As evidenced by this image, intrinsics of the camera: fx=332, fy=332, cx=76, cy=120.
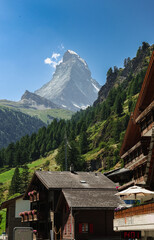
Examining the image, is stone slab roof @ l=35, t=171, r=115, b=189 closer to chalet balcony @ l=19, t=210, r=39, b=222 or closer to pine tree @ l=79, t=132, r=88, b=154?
chalet balcony @ l=19, t=210, r=39, b=222

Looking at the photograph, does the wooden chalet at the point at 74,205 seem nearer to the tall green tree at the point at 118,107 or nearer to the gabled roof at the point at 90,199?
the gabled roof at the point at 90,199

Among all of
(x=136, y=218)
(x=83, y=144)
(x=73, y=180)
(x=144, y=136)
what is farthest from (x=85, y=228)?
(x=83, y=144)

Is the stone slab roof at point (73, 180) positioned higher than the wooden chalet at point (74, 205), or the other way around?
the stone slab roof at point (73, 180)

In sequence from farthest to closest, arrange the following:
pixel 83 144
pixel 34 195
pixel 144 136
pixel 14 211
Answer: pixel 83 144, pixel 14 211, pixel 34 195, pixel 144 136

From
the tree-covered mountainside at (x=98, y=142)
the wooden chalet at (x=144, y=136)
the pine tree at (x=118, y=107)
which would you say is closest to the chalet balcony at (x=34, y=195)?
the wooden chalet at (x=144, y=136)

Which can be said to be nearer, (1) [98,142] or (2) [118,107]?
(1) [98,142]

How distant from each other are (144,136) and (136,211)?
30.9 feet

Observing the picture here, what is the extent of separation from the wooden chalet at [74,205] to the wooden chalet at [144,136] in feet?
17.3

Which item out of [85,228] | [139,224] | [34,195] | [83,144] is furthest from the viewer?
[83,144]

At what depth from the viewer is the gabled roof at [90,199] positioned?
36.5 m


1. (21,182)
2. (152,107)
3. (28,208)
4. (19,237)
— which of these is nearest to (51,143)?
(21,182)

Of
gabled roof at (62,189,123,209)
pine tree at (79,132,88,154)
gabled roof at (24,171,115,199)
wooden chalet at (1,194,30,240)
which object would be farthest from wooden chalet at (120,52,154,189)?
pine tree at (79,132,88,154)

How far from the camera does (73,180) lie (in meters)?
45.3

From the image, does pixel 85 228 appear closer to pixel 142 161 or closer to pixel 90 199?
pixel 90 199
